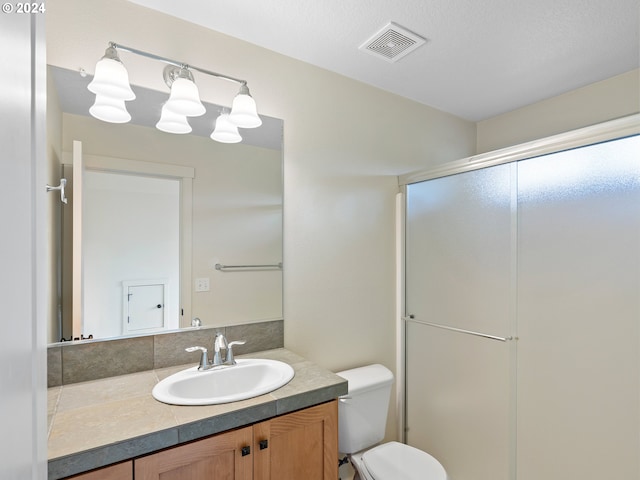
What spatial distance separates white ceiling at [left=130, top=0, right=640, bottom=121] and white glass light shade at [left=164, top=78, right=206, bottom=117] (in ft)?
1.15

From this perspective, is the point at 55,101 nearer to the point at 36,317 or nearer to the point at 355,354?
the point at 36,317

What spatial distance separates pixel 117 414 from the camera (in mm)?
1023

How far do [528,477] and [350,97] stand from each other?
222 cm

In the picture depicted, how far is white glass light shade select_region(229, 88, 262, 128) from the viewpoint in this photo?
1500mm

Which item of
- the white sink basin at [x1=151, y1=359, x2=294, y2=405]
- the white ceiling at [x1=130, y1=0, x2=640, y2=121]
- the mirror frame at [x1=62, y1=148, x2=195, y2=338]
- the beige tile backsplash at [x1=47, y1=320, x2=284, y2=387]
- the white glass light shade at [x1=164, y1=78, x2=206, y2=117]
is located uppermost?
the white ceiling at [x1=130, y1=0, x2=640, y2=121]

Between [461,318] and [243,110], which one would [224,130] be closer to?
[243,110]

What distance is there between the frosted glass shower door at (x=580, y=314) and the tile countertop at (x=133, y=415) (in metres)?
1.01

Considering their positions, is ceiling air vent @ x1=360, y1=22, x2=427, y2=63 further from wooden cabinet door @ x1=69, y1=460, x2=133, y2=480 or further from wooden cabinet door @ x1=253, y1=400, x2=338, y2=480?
wooden cabinet door @ x1=69, y1=460, x2=133, y2=480

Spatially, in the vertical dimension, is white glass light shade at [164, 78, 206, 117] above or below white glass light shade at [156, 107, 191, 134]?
above

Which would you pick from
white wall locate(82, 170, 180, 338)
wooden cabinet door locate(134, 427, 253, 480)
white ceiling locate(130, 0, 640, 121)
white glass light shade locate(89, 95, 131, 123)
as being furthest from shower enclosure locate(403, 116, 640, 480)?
white glass light shade locate(89, 95, 131, 123)

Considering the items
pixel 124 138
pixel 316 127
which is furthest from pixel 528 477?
pixel 124 138

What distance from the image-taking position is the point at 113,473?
882 mm

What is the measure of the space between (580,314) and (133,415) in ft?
5.80

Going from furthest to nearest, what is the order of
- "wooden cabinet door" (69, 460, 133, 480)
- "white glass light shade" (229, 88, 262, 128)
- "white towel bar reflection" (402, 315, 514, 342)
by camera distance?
1. "white towel bar reflection" (402, 315, 514, 342)
2. "white glass light shade" (229, 88, 262, 128)
3. "wooden cabinet door" (69, 460, 133, 480)
